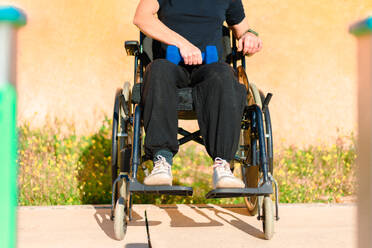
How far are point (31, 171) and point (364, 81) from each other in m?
2.59

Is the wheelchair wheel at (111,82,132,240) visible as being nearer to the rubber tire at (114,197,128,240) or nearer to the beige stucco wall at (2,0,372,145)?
the rubber tire at (114,197,128,240)

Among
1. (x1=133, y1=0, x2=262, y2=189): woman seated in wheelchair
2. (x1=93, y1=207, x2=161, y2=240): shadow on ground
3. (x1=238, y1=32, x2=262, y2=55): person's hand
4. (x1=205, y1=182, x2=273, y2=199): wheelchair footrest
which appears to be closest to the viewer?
(x1=205, y1=182, x2=273, y2=199): wheelchair footrest

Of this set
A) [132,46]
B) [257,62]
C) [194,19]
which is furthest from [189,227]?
[257,62]

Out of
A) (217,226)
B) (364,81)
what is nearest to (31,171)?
(217,226)

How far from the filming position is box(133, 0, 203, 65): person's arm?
2.12 meters

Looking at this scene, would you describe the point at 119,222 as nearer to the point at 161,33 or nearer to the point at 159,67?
the point at 159,67

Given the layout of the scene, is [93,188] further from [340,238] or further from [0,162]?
[0,162]

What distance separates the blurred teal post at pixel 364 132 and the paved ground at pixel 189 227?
3.56 ft

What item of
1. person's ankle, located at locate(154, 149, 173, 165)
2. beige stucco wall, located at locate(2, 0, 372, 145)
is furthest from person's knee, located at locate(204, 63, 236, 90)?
beige stucco wall, located at locate(2, 0, 372, 145)

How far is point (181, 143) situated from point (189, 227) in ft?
1.31

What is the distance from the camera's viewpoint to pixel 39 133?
341 centimetres

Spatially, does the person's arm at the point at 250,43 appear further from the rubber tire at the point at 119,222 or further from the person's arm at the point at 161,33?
the rubber tire at the point at 119,222

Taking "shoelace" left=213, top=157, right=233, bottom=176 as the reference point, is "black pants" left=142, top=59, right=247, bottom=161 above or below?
above

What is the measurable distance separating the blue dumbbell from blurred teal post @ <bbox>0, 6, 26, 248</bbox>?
4.73 feet
